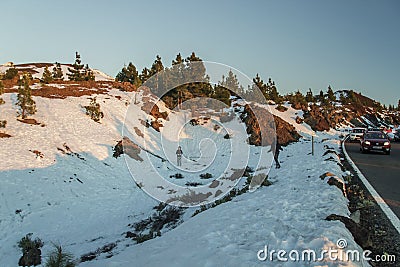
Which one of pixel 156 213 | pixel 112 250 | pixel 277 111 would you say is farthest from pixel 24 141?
pixel 277 111

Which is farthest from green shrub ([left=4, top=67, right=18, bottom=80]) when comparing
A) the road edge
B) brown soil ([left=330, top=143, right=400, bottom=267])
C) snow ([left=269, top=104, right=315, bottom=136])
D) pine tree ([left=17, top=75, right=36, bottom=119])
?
brown soil ([left=330, top=143, right=400, bottom=267])

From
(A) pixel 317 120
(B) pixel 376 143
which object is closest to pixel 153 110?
(B) pixel 376 143

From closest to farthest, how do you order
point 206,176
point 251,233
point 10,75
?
point 251,233 < point 206,176 < point 10,75

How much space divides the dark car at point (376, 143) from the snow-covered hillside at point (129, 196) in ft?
15.8

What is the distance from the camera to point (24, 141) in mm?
18938

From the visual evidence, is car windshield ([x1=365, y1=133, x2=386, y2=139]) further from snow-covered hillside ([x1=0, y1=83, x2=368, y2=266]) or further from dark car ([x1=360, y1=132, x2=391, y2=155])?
snow-covered hillside ([x1=0, y1=83, x2=368, y2=266])

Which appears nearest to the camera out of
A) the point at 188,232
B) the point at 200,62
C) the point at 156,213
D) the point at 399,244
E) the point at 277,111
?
the point at 399,244

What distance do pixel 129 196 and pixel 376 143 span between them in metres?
18.1

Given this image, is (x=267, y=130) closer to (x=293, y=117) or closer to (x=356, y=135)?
(x=356, y=135)

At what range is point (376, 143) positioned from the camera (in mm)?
19547

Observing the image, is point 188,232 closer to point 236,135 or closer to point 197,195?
point 197,195

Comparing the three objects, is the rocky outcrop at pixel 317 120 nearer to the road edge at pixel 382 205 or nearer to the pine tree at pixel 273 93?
the pine tree at pixel 273 93

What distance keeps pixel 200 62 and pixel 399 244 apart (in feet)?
130

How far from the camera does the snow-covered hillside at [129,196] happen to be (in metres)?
5.85
